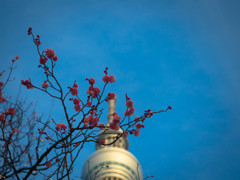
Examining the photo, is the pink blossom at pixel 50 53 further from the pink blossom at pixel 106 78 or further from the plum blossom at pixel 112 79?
the plum blossom at pixel 112 79

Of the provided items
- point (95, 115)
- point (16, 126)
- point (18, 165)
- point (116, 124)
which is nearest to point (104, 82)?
point (95, 115)

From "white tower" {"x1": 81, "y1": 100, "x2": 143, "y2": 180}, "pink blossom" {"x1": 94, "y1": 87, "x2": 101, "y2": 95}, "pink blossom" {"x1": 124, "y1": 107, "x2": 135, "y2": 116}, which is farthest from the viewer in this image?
"white tower" {"x1": 81, "y1": 100, "x2": 143, "y2": 180}

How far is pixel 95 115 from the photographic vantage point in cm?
557

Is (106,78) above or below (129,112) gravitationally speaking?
above

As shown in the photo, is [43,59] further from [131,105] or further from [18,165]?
[18,165]

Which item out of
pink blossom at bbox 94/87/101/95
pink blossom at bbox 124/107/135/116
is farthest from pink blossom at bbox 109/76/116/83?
pink blossom at bbox 124/107/135/116

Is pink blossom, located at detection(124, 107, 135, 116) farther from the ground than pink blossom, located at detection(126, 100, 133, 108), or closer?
closer

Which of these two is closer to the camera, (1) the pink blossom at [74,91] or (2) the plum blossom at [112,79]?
(2) the plum blossom at [112,79]

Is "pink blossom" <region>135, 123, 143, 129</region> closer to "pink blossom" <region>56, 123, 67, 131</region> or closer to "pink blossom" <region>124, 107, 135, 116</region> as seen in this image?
"pink blossom" <region>124, 107, 135, 116</region>

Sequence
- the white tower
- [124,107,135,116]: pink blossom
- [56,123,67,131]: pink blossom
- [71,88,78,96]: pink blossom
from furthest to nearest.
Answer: the white tower
[56,123,67,131]: pink blossom
[71,88,78,96]: pink blossom
[124,107,135,116]: pink blossom

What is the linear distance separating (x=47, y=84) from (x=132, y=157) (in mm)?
53452

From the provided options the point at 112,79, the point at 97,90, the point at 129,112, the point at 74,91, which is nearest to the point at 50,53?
the point at 74,91

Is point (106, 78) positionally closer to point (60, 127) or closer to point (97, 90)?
point (97, 90)

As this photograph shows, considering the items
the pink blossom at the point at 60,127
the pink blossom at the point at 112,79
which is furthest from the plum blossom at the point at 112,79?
the pink blossom at the point at 60,127
